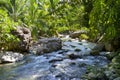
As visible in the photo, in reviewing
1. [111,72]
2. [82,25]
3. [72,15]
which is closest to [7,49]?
[111,72]

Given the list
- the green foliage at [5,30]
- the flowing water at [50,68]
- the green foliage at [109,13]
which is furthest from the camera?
the green foliage at [5,30]

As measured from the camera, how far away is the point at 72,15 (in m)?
29.2

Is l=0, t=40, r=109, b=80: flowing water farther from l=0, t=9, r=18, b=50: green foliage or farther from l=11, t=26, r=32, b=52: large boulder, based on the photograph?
l=11, t=26, r=32, b=52: large boulder

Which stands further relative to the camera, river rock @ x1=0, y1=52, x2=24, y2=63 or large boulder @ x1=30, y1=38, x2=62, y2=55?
large boulder @ x1=30, y1=38, x2=62, y2=55

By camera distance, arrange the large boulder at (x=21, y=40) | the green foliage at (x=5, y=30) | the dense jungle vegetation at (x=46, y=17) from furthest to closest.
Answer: the large boulder at (x=21, y=40) < the dense jungle vegetation at (x=46, y=17) < the green foliage at (x=5, y=30)

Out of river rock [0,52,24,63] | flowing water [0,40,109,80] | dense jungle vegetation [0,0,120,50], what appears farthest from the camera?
dense jungle vegetation [0,0,120,50]

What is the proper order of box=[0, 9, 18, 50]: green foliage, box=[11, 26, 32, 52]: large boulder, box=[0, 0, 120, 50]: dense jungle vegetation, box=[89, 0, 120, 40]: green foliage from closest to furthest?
box=[89, 0, 120, 40]: green foliage, box=[0, 9, 18, 50]: green foliage, box=[0, 0, 120, 50]: dense jungle vegetation, box=[11, 26, 32, 52]: large boulder

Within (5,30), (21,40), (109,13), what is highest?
(109,13)

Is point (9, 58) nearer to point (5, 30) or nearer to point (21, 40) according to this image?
point (5, 30)

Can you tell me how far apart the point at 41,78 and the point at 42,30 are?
17.5 meters

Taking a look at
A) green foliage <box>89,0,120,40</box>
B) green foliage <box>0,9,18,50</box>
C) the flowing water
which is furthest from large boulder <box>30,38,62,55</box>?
green foliage <box>89,0,120,40</box>

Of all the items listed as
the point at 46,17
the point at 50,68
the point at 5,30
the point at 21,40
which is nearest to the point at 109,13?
the point at 50,68

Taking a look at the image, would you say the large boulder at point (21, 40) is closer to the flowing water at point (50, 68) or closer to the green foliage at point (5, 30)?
the green foliage at point (5, 30)

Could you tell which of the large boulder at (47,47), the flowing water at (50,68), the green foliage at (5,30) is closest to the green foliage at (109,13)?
the flowing water at (50,68)
